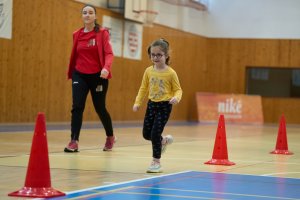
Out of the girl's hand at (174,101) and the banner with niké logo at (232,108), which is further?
the banner with niké logo at (232,108)

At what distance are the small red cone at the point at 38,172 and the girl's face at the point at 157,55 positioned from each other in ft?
7.00

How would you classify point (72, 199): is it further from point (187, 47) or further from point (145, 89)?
point (187, 47)

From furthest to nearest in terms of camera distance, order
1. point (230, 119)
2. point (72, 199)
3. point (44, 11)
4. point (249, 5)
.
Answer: point (249, 5), point (230, 119), point (44, 11), point (72, 199)

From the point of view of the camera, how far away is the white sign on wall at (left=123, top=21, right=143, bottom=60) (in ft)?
69.8

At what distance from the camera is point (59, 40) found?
1786 cm

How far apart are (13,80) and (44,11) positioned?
221 cm

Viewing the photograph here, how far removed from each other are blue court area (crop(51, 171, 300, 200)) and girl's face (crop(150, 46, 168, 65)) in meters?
1.22

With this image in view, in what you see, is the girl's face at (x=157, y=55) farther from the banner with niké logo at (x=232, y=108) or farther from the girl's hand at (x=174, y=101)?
the banner with niké logo at (x=232, y=108)

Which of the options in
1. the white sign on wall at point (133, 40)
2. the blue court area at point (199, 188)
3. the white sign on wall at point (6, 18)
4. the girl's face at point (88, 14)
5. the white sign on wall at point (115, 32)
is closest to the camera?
the blue court area at point (199, 188)

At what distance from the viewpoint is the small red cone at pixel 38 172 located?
4906 mm

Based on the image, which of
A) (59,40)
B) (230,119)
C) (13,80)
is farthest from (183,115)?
(13,80)

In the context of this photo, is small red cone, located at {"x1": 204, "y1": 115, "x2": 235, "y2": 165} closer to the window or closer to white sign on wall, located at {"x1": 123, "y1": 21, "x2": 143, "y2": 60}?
white sign on wall, located at {"x1": 123, "y1": 21, "x2": 143, "y2": 60}

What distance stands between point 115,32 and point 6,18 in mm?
5560

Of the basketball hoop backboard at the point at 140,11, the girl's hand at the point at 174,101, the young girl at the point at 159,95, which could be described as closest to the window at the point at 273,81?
the basketball hoop backboard at the point at 140,11
